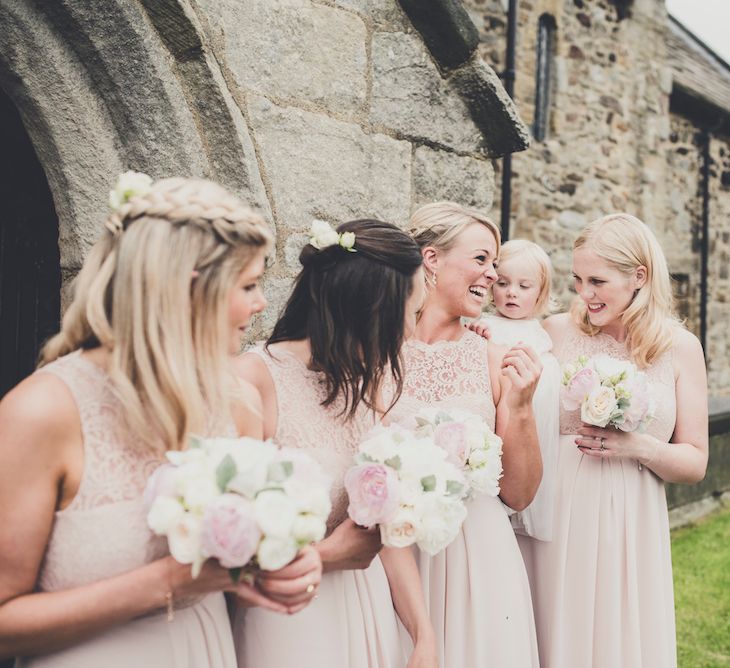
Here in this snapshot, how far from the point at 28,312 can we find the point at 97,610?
1877 mm

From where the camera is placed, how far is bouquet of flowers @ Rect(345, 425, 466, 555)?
1.94 m

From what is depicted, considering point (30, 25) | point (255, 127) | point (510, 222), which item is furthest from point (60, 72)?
point (510, 222)

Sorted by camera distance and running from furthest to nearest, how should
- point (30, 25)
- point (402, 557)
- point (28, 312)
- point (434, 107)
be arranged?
point (434, 107), point (28, 312), point (30, 25), point (402, 557)

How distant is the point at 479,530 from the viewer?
8.95 ft

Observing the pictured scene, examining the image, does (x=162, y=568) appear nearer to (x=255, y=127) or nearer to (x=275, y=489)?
(x=275, y=489)

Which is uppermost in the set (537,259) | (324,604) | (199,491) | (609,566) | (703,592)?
(537,259)

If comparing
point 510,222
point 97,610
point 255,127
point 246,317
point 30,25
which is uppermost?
point 510,222

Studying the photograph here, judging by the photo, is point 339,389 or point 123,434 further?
point 339,389

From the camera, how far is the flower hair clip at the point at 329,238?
2.23 meters

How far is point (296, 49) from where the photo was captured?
9.86ft

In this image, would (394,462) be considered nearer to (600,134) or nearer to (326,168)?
(326,168)

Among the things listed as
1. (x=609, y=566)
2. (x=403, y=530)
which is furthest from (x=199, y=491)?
(x=609, y=566)

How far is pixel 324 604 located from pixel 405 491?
0.42 metres

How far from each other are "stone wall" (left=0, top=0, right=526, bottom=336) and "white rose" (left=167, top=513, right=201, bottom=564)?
1487 millimetres
